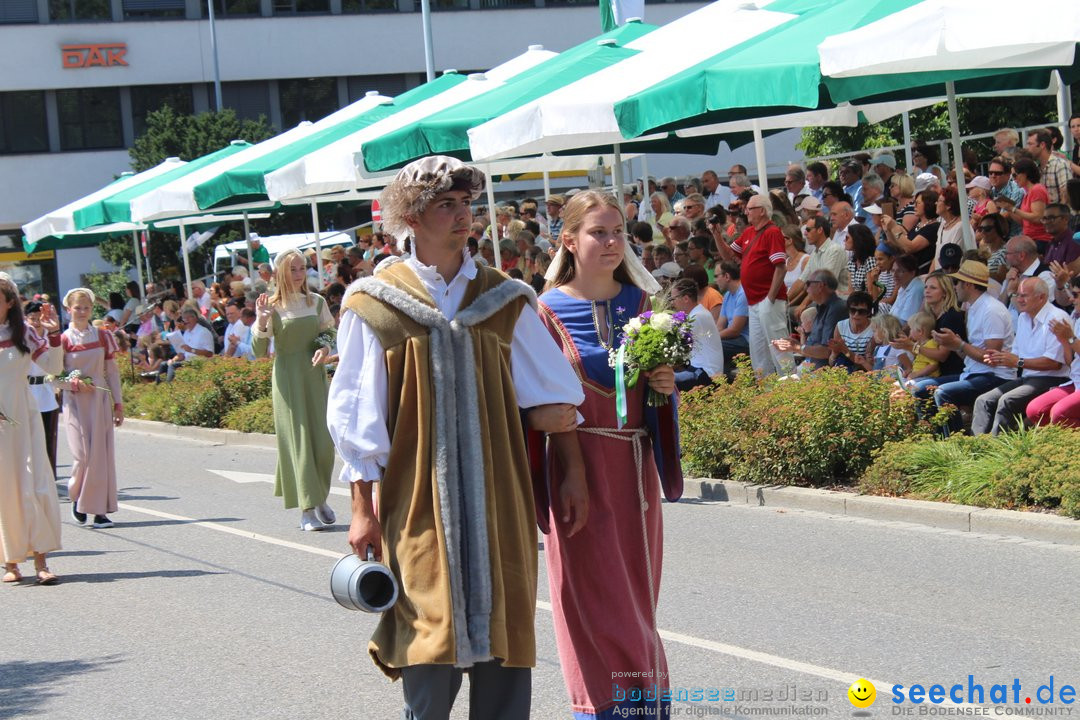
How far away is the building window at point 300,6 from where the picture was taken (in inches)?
1984

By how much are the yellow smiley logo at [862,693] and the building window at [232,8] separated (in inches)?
1861

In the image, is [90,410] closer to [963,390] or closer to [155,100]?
[963,390]

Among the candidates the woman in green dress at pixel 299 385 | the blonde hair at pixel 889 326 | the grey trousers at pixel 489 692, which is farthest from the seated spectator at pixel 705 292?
the grey trousers at pixel 489 692

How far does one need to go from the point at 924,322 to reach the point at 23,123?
142 ft

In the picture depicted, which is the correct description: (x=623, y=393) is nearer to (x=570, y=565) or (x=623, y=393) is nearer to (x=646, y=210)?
(x=570, y=565)

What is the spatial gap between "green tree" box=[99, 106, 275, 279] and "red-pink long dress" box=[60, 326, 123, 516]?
33.4 m

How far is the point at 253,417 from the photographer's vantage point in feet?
60.2

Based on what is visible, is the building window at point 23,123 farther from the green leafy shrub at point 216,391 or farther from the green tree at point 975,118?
the green leafy shrub at point 216,391

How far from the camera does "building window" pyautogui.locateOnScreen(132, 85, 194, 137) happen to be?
Result: 164 ft

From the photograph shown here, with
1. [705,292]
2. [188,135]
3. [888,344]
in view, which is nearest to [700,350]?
[705,292]

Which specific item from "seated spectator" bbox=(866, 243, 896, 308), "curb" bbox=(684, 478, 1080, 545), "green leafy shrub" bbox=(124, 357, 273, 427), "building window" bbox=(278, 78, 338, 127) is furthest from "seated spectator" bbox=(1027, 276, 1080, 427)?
"building window" bbox=(278, 78, 338, 127)

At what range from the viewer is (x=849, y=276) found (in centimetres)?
1387

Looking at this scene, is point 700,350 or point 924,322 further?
point 700,350

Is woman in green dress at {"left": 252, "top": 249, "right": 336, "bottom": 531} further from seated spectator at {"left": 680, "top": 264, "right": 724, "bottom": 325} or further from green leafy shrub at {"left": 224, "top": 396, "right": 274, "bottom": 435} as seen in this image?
green leafy shrub at {"left": 224, "top": 396, "right": 274, "bottom": 435}
